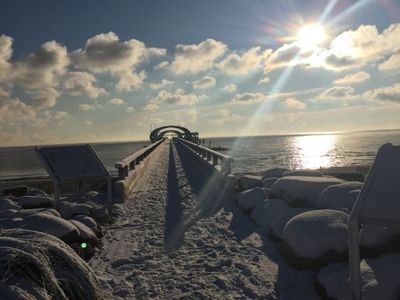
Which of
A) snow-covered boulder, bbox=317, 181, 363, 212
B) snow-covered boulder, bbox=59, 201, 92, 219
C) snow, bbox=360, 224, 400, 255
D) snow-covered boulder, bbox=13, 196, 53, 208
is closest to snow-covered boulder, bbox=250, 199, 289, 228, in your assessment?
snow-covered boulder, bbox=317, 181, 363, 212

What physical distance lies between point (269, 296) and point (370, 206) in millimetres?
2053

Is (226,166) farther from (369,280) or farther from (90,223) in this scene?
(369,280)

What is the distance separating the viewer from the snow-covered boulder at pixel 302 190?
7.86 meters

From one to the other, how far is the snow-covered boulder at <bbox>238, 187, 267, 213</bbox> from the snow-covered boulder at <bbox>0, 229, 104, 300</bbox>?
581 centimetres

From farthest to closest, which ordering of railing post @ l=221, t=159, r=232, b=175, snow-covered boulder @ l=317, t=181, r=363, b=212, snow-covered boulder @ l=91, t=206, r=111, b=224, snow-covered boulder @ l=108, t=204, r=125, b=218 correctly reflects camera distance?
1. railing post @ l=221, t=159, r=232, b=175
2. snow-covered boulder @ l=108, t=204, r=125, b=218
3. snow-covered boulder @ l=91, t=206, r=111, b=224
4. snow-covered boulder @ l=317, t=181, r=363, b=212

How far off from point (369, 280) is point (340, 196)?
2.76m

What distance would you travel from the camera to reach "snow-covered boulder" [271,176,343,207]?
25.8ft

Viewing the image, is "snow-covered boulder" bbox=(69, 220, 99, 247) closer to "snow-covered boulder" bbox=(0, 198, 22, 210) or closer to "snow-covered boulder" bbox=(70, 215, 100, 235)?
"snow-covered boulder" bbox=(70, 215, 100, 235)

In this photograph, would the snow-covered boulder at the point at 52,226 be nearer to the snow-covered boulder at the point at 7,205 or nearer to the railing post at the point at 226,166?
the snow-covered boulder at the point at 7,205

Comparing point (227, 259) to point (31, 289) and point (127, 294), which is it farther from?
point (31, 289)

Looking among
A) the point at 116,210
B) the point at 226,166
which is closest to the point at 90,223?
the point at 116,210

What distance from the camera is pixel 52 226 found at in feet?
20.3

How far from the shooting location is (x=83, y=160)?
9.08 meters

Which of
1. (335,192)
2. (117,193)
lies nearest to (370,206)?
(335,192)
